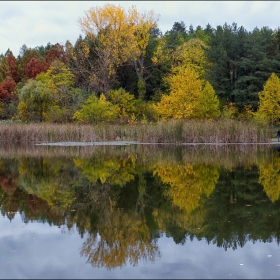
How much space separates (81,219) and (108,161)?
442 inches

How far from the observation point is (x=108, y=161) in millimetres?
21094

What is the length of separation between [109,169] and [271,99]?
2989 cm

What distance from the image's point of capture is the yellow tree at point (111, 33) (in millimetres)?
48188

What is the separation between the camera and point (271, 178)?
14.9 metres

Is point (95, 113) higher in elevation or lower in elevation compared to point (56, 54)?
lower

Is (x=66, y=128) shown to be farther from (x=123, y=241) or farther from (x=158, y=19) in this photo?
(x=123, y=241)

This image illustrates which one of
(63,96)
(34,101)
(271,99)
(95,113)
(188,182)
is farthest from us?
(63,96)

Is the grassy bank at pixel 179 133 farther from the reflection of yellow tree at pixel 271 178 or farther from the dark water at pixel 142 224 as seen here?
the dark water at pixel 142 224

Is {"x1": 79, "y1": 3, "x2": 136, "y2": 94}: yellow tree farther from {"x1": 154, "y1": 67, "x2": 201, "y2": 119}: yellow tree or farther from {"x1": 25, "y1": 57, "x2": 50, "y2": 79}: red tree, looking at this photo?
{"x1": 25, "y1": 57, "x2": 50, "y2": 79}: red tree

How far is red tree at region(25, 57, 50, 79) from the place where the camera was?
212ft

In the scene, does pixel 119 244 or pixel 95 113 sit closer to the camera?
pixel 119 244

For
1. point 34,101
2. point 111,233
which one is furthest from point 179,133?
point 111,233

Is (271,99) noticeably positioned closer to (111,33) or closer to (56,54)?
(111,33)

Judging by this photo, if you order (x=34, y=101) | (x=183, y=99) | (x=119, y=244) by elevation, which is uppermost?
(x=34, y=101)
